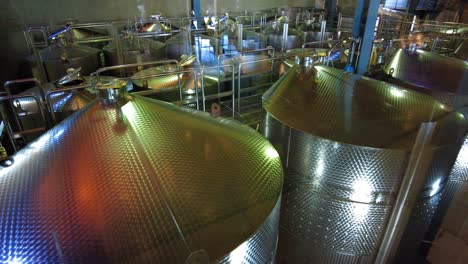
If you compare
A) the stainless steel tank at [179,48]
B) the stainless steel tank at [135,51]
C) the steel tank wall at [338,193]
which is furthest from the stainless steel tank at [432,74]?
the stainless steel tank at [135,51]

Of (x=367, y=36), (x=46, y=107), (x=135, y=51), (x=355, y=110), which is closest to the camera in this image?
(x=355, y=110)

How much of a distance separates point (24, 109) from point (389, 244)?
404 centimetres

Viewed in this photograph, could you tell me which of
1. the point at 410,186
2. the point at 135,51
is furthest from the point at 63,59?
the point at 410,186

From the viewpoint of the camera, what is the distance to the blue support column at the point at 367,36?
4.20 metres

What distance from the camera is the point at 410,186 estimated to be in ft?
7.68

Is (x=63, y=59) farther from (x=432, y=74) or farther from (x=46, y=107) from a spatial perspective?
(x=432, y=74)

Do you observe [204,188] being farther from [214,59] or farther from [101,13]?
[101,13]

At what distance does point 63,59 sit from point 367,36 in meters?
5.04

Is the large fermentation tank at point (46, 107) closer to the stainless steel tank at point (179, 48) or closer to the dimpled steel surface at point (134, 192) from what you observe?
the dimpled steel surface at point (134, 192)

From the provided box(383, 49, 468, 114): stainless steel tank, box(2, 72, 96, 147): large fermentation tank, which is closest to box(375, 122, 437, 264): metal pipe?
box(383, 49, 468, 114): stainless steel tank

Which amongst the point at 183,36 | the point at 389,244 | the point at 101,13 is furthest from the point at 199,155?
the point at 101,13

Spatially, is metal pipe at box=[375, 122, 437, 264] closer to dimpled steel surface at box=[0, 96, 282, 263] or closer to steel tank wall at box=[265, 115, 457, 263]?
steel tank wall at box=[265, 115, 457, 263]

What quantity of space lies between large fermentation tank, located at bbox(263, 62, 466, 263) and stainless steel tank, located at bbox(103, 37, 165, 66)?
360 centimetres

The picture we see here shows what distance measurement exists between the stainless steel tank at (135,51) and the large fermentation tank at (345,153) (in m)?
3.60
